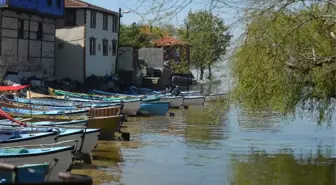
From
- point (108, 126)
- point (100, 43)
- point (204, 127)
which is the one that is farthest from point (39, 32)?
point (108, 126)

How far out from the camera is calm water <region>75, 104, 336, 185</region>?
56.4 feet

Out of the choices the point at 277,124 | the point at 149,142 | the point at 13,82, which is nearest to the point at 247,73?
the point at 149,142

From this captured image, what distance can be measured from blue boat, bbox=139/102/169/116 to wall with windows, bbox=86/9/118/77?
38.2 ft

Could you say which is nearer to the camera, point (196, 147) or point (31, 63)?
point (196, 147)

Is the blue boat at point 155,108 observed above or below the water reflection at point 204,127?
above

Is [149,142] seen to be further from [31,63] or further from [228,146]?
[31,63]

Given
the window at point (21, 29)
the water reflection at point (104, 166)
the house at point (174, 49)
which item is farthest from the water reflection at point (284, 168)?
the house at point (174, 49)

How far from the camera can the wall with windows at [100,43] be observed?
49750mm

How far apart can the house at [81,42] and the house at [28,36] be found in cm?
231

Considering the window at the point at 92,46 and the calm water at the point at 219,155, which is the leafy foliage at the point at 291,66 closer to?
the calm water at the point at 219,155

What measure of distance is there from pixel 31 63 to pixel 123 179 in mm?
27495

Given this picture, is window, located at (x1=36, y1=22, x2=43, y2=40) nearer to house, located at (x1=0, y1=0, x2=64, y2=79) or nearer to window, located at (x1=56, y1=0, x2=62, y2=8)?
house, located at (x1=0, y1=0, x2=64, y2=79)

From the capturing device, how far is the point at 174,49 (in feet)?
268

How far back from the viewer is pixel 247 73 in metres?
16.7
